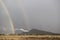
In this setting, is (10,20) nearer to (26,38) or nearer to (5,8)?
(5,8)

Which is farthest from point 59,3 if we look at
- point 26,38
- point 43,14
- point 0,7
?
point 0,7

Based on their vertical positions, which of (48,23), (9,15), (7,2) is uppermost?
(7,2)

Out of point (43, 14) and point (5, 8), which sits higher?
point (5, 8)

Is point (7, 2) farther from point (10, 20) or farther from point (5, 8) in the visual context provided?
point (10, 20)

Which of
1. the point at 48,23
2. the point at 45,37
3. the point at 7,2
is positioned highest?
the point at 7,2

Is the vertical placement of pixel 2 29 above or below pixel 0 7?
below

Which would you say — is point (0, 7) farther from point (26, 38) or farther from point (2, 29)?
point (26, 38)

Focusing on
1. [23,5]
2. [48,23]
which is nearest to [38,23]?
[48,23]

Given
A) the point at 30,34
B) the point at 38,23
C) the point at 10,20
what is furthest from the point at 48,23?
the point at 10,20
